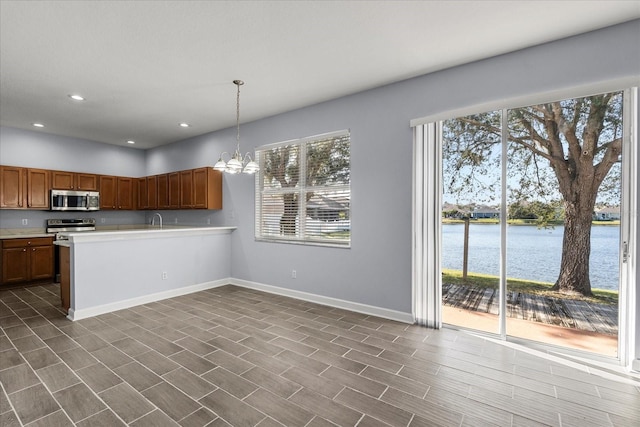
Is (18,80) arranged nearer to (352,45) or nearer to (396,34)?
(352,45)

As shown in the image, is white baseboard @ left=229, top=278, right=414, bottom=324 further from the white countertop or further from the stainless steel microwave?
the stainless steel microwave

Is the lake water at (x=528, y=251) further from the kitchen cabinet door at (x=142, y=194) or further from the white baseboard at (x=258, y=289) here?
the kitchen cabinet door at (x=142, y=194)

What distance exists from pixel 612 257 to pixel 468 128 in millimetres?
1777

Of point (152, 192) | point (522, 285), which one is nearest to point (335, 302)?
point (522, 285)

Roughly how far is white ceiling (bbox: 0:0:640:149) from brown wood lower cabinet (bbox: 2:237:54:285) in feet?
7.69

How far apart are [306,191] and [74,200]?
4.99 metres

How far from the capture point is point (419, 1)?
2.25m

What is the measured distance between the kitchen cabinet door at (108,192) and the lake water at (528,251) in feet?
22.7

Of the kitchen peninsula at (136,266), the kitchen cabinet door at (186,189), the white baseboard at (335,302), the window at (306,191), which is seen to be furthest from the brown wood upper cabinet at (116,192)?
the window at (306,191)

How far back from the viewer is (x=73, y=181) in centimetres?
617

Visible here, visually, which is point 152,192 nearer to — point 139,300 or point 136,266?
point 136,266

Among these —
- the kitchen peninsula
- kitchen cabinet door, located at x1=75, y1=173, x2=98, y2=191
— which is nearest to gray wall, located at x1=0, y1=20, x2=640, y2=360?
the kitchen peninsula

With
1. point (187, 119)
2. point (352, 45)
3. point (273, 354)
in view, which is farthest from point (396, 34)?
point (187, 119)

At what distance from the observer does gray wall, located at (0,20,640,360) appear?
8.73 ft
